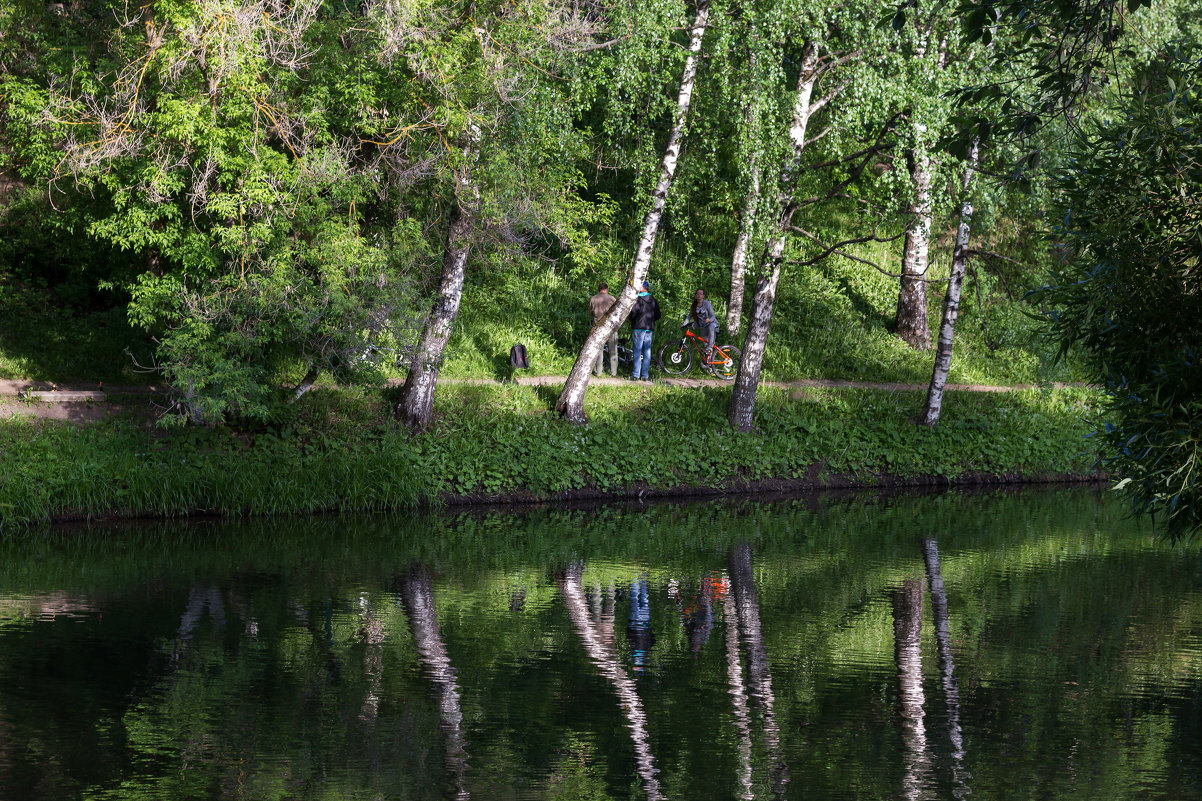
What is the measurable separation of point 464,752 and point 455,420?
14179mm

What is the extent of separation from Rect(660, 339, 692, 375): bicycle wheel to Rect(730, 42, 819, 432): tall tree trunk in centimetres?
223

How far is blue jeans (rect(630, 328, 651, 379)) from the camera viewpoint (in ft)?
85.7

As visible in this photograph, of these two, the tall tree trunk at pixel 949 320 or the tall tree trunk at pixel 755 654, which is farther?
the tall tree trunk at pixel 949 320

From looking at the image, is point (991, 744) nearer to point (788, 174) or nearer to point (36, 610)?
point (36, 610)

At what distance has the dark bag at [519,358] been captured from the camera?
26281 mm

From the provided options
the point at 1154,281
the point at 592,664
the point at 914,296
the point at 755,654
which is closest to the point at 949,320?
the point at 914,296

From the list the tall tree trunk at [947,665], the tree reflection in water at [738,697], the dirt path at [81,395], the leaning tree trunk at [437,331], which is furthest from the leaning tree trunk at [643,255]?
the tree reflection in water at [738,697]

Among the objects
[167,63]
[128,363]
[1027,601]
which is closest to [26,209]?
[128,363]

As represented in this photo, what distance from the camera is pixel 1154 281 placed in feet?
29.9

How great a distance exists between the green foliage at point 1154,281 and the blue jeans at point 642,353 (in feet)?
54.5

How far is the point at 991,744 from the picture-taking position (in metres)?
9.23

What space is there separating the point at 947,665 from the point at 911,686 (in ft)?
2.97

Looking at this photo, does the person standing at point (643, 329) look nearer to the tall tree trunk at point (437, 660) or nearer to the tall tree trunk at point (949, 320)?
the tall tree trunk at point (949, 320)

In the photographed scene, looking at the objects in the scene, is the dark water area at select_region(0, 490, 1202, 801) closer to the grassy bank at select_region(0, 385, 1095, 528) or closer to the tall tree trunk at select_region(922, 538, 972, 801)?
the tall tree trunk at select_region(922, 538, 972, 801)
